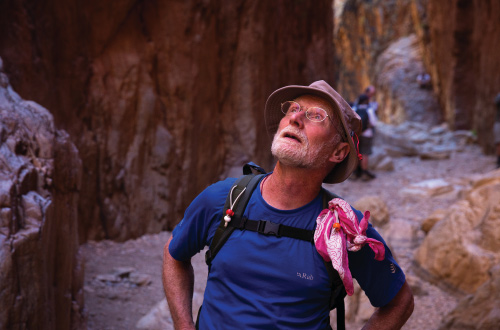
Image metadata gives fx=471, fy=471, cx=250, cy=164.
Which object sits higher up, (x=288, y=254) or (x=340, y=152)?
(x=340, y=152)

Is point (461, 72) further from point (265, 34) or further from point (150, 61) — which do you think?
Result: point (150, 61)

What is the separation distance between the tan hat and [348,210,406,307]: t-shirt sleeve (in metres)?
0.33

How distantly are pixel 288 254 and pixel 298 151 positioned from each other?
0.42 metres

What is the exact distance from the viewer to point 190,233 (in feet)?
6.54

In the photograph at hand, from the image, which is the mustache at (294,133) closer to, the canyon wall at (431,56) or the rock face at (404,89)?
the canyon wall at (431,56)

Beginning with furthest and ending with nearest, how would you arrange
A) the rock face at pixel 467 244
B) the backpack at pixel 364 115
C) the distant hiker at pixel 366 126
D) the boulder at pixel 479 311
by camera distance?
the distant hiker at pixel 366 126
the backpack at pixel 364 115
the rock face at pixel 467 244
the boulder at pixel 479 311

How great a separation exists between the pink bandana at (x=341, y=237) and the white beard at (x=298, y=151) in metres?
0.19

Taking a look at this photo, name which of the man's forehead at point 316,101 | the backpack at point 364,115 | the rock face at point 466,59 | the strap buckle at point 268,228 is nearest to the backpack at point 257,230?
the strap buckle at point 268,228

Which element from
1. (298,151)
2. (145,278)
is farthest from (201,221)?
(145,278)

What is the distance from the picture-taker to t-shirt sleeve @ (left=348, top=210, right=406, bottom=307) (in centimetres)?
188

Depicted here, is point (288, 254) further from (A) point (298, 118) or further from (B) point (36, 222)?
(B) point (36, 222)

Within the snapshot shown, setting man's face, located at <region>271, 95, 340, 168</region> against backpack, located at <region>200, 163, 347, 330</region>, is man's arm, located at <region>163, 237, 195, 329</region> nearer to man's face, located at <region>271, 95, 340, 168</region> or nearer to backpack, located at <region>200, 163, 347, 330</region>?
backpack, located at <region>200, 163, 347, 330</region>

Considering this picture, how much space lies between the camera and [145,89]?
23.1 ft

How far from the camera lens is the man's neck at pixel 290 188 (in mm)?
1933
